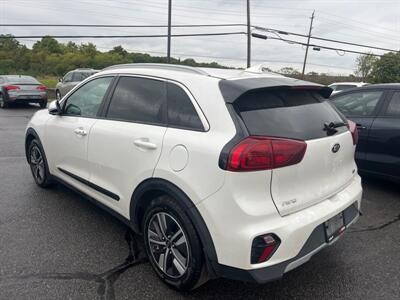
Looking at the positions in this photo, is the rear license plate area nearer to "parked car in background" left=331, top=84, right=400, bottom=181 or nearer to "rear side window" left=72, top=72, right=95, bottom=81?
"parked car in background" left=331, top=84, right=400, bottom=181

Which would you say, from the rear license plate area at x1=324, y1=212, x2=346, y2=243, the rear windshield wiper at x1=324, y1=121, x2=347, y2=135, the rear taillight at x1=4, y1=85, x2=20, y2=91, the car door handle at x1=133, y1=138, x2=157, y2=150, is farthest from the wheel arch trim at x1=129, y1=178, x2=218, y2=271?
the rear taillight at x1=4, y1=85, x2=20, y2=91

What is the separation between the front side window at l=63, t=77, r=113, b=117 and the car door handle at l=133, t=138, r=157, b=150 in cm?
96

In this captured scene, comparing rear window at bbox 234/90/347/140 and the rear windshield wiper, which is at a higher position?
rear window at bbox 234/90/347/140

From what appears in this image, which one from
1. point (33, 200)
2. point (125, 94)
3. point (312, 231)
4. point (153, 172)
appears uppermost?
point (125, 94)

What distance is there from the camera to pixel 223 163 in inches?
86.2

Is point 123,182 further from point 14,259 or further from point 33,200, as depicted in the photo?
point 33,200

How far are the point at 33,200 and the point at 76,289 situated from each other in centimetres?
212

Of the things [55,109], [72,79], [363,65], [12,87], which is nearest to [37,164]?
[55,109]

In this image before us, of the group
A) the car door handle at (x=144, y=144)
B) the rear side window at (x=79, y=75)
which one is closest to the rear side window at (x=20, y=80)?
the rear side window at (x=79, y=75)

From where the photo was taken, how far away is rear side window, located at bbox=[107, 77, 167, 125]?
283 cm

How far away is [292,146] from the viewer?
2.28 m

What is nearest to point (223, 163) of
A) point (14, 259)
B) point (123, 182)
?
point (123, 182)

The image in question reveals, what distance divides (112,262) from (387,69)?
3268 centimetres

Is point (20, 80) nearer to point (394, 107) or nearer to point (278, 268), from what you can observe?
point (394, 107)
